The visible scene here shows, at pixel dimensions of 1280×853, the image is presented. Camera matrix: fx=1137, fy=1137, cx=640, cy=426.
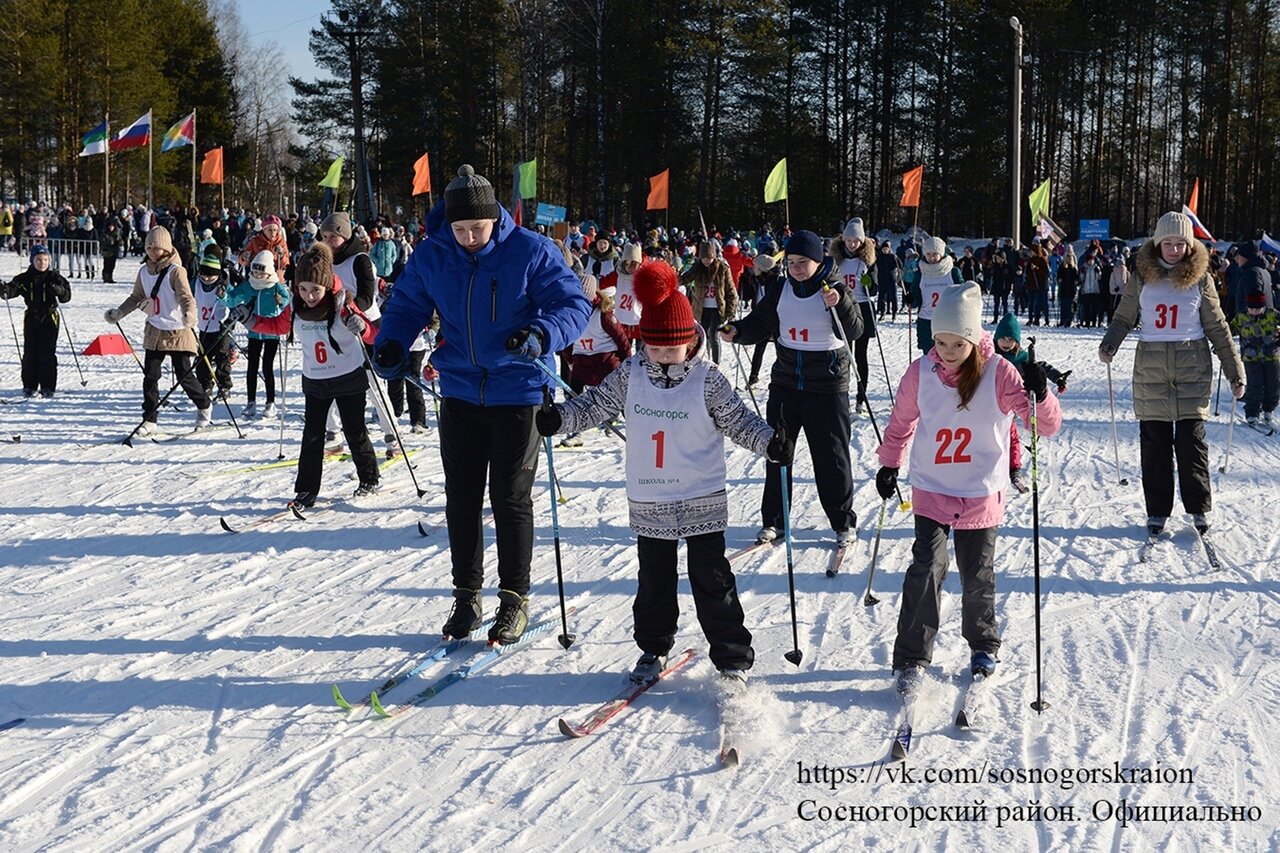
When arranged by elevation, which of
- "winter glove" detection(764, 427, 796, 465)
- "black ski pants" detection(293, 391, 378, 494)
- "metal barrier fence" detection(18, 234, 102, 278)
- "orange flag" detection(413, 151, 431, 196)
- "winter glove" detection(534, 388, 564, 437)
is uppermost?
"orange flag" detection(413, 151, 431, 196)

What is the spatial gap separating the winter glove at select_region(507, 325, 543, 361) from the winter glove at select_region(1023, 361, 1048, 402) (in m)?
1.81

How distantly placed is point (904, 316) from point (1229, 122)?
2146 cm

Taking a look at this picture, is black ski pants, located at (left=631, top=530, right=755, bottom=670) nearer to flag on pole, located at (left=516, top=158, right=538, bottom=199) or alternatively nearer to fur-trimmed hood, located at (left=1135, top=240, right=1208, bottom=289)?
fur-trimmed hood, located at (left=1135, top=240, right=1208, bottom=289)

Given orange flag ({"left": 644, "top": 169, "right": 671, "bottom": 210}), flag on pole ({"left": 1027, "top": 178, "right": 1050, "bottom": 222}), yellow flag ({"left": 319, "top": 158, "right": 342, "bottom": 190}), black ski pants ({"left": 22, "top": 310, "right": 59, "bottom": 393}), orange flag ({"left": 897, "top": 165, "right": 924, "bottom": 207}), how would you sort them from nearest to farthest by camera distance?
black ski pants ({"left": 22, "top": 310, "right": 59, "bottom": 393}), flag on pole ({"left": 1027, "top": 178, "right": 1050, "bottom": 222}), yellow flag ({"left": 319, "top": 158, "right": 342, "bottom": 190}), orange flag ({"left": 897, "top": 165, "right": 924, "bottom": 207}), orange flag ({"left": 644, "top": 169, "right": 671, "bottom": 210})

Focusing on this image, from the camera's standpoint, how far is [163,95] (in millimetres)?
44125

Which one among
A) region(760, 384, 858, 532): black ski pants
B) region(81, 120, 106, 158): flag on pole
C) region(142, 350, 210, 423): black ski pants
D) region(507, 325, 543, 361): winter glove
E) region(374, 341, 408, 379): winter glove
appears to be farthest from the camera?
region(81, 120, 106, 158): flag on pole

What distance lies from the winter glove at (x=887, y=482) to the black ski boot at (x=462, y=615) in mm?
1780

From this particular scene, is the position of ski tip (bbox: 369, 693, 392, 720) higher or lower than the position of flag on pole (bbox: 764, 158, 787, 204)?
lower

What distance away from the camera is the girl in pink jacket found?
165 inches

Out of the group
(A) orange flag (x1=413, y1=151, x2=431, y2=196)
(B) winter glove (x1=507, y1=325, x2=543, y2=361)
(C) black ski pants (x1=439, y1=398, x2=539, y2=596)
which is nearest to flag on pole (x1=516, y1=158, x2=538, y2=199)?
(A) orange flag (x1=413, y1=151, x2=431, y2=196)

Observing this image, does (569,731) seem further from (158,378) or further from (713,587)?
(158,378)

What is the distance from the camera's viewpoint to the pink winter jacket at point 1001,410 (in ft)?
13.9

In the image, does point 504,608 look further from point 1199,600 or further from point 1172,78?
point 1172,78

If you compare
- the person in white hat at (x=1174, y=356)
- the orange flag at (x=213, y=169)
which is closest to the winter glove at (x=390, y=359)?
the person in white hat at (x=1174, y=356)
